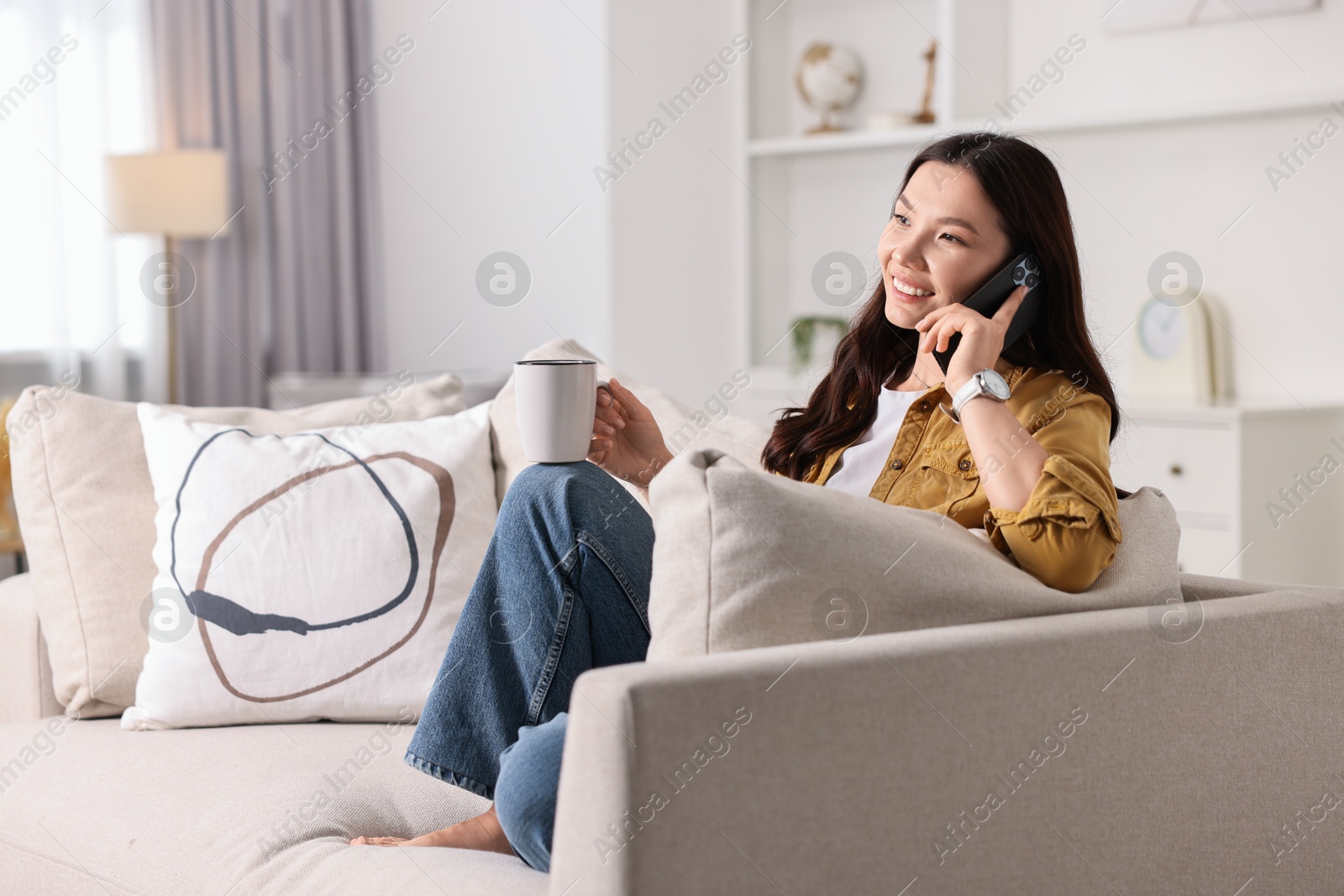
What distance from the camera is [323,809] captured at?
1316mm

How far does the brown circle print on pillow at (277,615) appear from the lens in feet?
5.20

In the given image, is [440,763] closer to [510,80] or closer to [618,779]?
[618,779]

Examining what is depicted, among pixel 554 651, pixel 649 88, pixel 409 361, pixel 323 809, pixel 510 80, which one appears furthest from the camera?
pixel 409 361

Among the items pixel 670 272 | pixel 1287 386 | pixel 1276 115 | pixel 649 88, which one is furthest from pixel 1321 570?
pixel 649 88

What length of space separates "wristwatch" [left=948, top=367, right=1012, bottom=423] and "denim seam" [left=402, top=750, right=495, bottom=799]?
591mm

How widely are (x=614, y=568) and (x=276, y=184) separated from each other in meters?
3.38

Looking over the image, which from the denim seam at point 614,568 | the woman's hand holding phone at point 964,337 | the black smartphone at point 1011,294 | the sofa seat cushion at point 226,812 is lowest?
the sofa seat cushion at point 226,812

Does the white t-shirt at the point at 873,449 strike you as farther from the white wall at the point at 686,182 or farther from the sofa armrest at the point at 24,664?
the white wall at the point at 686,182

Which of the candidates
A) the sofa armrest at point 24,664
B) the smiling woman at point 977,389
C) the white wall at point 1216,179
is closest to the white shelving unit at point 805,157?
the white wall at point 1216,179

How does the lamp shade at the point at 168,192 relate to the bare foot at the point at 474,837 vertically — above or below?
above

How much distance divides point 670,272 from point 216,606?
2.42 m

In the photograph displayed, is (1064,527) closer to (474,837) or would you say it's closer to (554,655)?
(554,655)

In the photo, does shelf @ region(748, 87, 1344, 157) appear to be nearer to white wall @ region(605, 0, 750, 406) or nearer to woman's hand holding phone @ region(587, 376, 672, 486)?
white wall @ region(605, 0, 750, 406)

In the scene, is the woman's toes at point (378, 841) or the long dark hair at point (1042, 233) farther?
the long dark hair at point (1042, 233)
